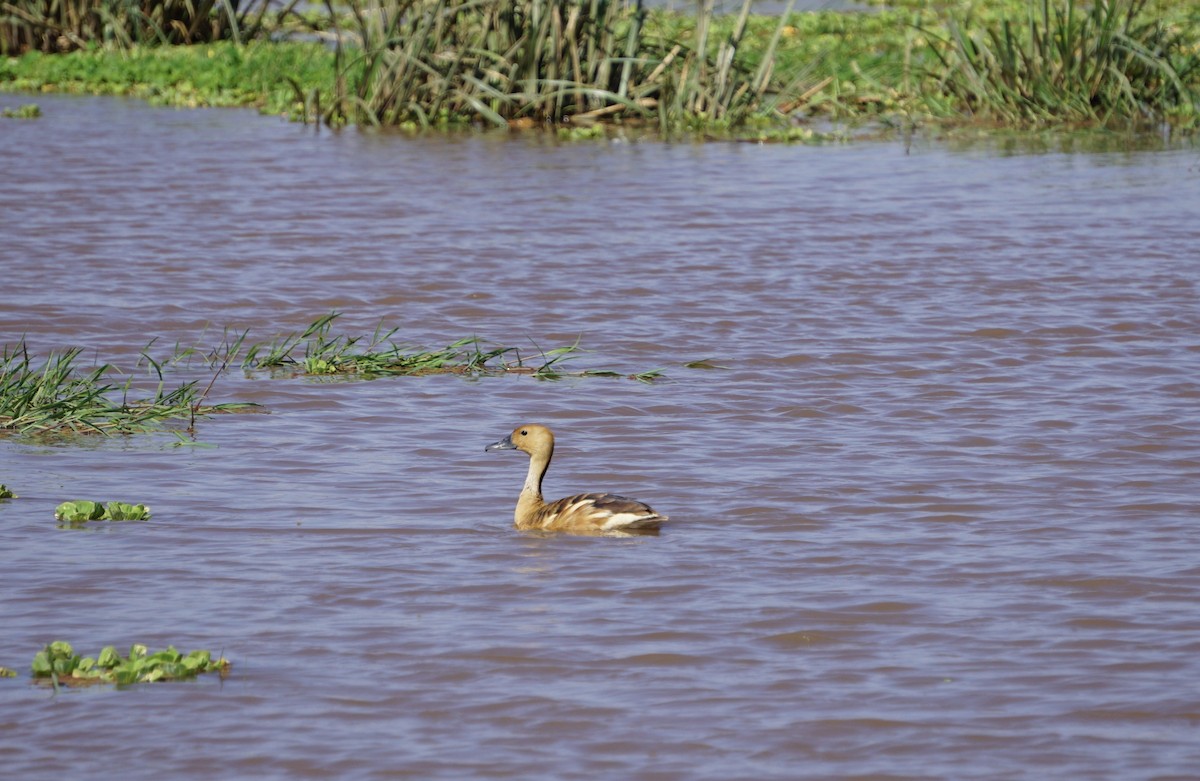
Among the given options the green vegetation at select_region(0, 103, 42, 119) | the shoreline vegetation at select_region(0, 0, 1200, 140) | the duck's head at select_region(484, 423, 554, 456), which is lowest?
the duck's head at select_region(484, 423, 554, 456)

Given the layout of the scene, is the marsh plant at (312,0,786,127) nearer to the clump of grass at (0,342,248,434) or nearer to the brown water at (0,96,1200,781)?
the brown water at (0,96,1200,781)

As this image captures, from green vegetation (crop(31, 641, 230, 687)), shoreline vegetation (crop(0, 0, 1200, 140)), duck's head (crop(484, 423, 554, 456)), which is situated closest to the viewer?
green vegetation (crop(31, 641, 230, 687))

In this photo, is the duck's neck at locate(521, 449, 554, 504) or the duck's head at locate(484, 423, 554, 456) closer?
the duck's neck at locate(521, 449, 554, 504)

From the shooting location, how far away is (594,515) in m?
7.25

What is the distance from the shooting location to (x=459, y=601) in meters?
6.54

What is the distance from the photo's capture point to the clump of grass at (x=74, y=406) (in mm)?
8695

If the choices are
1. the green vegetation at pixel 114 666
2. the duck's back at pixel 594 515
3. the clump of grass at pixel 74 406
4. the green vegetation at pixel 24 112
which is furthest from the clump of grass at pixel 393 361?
the green vegetation at pixel 24 112

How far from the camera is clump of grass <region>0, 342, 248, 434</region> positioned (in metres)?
8.70

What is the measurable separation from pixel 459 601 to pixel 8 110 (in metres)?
15.4

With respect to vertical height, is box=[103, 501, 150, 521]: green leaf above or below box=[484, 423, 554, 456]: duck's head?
below

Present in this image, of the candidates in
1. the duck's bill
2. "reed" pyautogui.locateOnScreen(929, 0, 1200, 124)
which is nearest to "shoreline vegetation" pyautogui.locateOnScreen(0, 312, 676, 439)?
the duck's bill

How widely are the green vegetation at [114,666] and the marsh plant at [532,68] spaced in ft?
40.4

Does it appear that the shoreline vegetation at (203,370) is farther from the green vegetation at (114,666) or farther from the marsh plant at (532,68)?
the marsh plant at (532,68)

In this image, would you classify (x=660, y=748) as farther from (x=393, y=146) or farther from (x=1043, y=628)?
(x=393, y=146)
